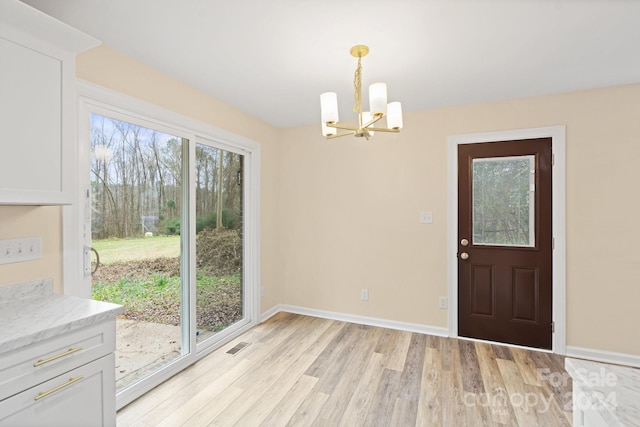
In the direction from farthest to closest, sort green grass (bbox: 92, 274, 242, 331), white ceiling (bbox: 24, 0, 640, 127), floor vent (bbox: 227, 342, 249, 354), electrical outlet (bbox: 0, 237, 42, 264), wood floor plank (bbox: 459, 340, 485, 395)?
floor vent (bbox: 227, 342, 249, 354) → wood floor plank (bbox: 459, 340, 485, 395) → green grass (bbox: 92, 274, 242, 331) → white ceiling (bbox: 24, 0, 640, 127) → electrical outlet (bbox: 0, 237, 42, 264)

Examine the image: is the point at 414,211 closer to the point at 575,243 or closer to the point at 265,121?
the point at 575,243

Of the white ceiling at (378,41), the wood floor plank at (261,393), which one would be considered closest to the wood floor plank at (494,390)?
the wood floor plank at (261,393)

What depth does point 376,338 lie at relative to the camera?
122 inches

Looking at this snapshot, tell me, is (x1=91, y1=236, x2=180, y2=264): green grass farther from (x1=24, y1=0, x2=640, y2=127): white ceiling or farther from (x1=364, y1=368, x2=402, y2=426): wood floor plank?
(x1=364, y1=368, x2=402, y2=426): wood floor plank

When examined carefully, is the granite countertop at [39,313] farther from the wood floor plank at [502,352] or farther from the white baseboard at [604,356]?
the white baseboard at [604,356]

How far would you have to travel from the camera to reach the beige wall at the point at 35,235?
58.7 inches

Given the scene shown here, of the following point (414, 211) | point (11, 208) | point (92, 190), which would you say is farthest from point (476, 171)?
point (11, 208)

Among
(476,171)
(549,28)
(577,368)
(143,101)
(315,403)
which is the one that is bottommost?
(315,403)

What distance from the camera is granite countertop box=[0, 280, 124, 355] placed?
110 centimetres

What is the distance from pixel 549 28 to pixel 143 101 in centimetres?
268

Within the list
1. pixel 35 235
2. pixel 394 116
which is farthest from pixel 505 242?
pixel 35 235

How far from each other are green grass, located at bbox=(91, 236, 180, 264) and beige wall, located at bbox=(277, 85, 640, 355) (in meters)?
1.67

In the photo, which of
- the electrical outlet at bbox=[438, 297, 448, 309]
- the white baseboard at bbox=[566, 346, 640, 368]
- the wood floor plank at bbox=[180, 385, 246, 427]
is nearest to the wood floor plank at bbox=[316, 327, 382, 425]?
the wood floor plank at bbox=[180, 385, 246, 427]

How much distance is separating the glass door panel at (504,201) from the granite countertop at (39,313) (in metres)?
3.08
